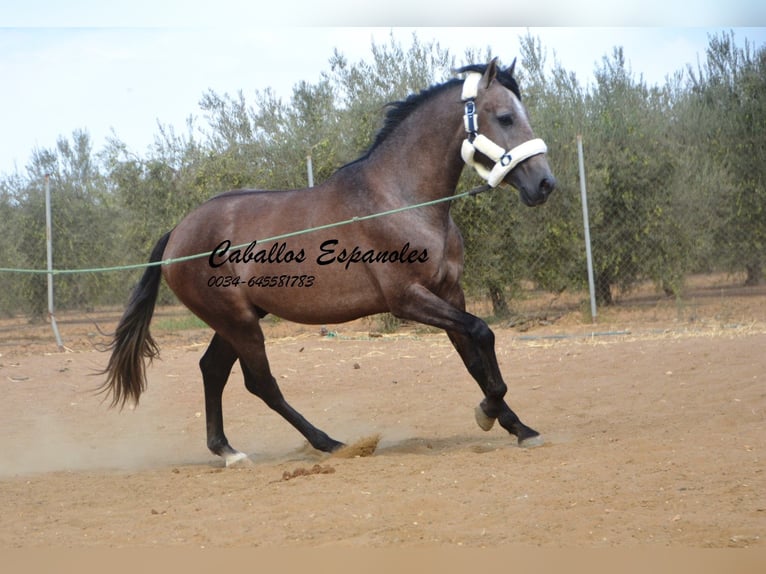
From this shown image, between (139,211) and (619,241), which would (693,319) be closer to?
(619,241)

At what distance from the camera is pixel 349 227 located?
5.20m

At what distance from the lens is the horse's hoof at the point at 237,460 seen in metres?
5.49

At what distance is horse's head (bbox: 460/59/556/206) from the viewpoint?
16.0 feet

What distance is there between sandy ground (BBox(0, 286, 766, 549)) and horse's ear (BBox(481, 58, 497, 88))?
2.15 metres

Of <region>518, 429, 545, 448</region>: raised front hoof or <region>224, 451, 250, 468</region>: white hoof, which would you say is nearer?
<region>518, 429, 545, 448</region>: raised front hoof

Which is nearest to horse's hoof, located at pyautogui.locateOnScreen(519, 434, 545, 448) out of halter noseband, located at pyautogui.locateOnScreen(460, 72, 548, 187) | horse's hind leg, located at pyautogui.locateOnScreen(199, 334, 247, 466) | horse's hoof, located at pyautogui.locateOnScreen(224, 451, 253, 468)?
halter noseband, located at pyautogui.locateOnScreen(460, 72, 548, 187)

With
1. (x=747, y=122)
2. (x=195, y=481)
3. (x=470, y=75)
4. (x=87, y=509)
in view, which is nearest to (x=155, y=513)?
(x=87, y=509)

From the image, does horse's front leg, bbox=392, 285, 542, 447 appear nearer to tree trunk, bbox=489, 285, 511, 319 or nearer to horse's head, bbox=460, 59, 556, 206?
horse's head, bbox=460, 59, 556, 206

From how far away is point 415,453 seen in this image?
17.2 feet

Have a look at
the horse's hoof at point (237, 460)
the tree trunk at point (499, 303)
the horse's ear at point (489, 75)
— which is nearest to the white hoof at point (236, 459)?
the horse's hoof at point (237, 460)

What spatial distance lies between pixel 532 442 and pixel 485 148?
174cm

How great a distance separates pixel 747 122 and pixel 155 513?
15.3 metres

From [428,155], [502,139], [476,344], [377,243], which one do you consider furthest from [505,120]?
[476,344]

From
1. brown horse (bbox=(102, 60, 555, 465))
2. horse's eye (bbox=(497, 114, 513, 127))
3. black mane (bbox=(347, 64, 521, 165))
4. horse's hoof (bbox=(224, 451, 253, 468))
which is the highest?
black mane (bbox=(347, 64, 521, 165))
